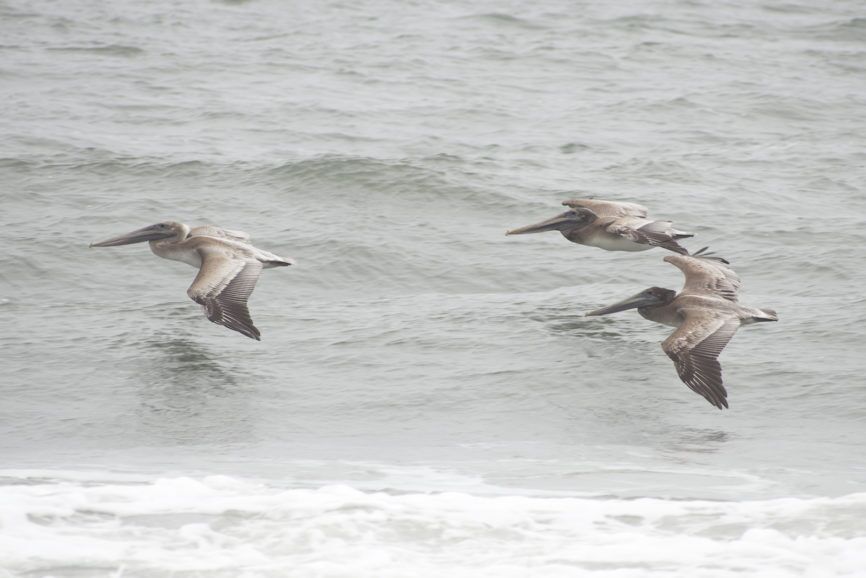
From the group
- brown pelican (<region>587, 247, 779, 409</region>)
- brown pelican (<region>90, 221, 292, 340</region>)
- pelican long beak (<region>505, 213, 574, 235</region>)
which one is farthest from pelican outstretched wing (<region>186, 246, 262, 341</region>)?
pelican long beak (<region>505, 213, 574, 235</region>)

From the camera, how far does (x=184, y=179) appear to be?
14.7 meters

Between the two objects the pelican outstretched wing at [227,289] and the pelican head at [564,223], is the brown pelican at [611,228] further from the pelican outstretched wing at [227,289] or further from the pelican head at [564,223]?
the pelican outstretched wing at [227,289]

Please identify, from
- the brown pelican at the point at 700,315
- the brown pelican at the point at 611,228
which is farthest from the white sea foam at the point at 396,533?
the brown pelican at the point at 611,228

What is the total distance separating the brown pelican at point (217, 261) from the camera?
976 centimetres

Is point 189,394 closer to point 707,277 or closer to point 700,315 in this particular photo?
point 700,315

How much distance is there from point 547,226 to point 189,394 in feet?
15.1

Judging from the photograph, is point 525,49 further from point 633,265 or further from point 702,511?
point 702,511

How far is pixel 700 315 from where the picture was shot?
31.4 ft

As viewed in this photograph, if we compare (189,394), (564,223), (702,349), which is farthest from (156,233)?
(702,349)

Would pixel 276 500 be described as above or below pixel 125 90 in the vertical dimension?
above

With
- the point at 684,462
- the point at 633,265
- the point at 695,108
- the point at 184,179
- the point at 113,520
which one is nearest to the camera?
the point at 113,520

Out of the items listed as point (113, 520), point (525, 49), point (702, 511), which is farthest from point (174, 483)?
point (525, 49)

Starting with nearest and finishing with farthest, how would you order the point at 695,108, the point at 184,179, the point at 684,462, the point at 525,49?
the point at 684,462
the point at 184,179
the point at 695,108
the point at 525,49

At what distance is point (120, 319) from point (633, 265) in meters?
4.68
